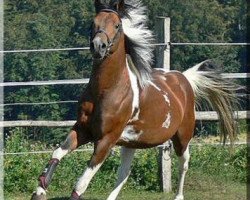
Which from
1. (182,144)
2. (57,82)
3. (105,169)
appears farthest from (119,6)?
(105,169)

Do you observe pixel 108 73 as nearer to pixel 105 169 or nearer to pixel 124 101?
A: pixel 124 101

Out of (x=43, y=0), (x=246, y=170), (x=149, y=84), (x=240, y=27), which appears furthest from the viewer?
(x=240, y=27)

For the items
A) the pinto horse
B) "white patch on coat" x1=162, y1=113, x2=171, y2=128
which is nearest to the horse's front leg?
the pinto horse

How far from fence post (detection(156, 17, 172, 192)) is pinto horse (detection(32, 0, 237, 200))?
3.80ft

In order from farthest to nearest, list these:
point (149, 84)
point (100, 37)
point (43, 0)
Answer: point (43, 0) → point (149, 84) → point (100, 37)

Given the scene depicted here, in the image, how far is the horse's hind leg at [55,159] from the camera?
5.66 metres

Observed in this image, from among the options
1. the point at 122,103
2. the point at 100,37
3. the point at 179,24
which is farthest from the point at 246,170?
the point at 179,24

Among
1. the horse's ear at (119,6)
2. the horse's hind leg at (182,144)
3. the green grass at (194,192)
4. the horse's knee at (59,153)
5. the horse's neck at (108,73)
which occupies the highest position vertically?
the horse's ear at (119,6)

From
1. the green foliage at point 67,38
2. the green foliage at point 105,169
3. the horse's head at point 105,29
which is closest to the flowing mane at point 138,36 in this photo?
the horse's head at point 105,29

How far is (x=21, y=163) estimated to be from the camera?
29.4 ft

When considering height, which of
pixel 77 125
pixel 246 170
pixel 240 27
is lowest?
pixel 240 27

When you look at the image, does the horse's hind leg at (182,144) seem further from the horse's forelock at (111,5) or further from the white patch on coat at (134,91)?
the horse's forelock at (111,5)

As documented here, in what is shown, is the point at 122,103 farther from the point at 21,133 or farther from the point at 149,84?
the point at 21,133

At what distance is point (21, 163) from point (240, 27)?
35473mm
